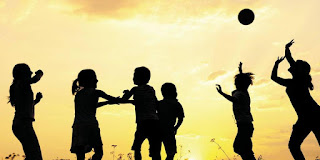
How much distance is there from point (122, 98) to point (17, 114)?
2.18m

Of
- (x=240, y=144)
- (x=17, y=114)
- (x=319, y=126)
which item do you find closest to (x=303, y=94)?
(x=319, y=126)

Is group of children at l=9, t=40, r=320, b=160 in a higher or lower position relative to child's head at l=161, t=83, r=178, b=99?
lower

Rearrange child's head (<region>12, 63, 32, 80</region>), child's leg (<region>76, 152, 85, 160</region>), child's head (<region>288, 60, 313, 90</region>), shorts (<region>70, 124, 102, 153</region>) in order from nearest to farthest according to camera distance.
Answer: shorts (<region>70, 124, 102, 153</region>) < child's leg (<region>76, 152, 85, 160</region>) < child's head (<region>12, 63, 32, 80</region>) < child's head (<region>288, 60, 313, 90</region>)

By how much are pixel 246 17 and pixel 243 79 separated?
3181 mm

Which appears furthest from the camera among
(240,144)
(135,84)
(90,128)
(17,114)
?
(240,144)

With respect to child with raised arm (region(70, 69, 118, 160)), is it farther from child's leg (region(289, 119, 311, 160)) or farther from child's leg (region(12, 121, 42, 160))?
child's leg (region(289, 119, 311, 160))

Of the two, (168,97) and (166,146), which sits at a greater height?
(168,97)

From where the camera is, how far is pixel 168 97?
10.9 m

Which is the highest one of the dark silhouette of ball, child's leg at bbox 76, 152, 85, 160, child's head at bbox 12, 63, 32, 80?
the dark silhouette of ball

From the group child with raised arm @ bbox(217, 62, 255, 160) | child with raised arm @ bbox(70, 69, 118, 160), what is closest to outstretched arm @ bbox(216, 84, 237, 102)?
child with raised arm @ bbox(217, 62, 255, 160)

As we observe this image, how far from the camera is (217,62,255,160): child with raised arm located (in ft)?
33.7

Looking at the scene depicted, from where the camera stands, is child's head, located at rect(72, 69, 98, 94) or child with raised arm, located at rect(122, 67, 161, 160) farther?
child with raised arm, located at rect(122, 67, 161, 160)

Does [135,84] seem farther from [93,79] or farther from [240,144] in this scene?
[240,144]

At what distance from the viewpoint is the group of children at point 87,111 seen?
8367 mm
